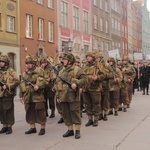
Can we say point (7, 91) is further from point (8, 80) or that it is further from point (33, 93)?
point (33, 93)

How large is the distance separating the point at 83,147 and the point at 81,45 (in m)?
30.5

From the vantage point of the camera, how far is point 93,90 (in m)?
8.23

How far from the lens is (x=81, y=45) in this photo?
3625 cm

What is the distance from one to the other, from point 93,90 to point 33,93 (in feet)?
5.38

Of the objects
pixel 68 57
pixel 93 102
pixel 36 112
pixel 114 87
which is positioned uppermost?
pixel 68 57

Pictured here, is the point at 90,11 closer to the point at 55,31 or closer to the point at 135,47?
the point at 55,31

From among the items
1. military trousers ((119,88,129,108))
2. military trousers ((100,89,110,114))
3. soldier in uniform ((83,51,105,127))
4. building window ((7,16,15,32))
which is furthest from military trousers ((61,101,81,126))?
building window ((7,16,15,32))

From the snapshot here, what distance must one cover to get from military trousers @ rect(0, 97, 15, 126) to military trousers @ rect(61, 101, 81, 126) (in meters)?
1.26

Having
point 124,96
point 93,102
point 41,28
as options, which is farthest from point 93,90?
point 41,28

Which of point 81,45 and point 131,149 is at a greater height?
point 81,45

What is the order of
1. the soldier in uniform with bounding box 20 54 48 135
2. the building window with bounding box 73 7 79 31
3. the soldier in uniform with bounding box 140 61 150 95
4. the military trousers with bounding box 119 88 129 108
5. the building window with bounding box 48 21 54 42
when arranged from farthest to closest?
the building window with bounding box 73 7 79 31
the building window with bounding box 48 21 54 42
the soldier in uniform with bounding box 140 61 150 95
the military trousers with bounding box 119 88 129 108
the soldier in uniform with bounding box 20 54 48 135

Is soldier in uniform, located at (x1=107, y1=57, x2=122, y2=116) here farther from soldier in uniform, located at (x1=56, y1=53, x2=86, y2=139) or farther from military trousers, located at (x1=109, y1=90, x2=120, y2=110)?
soldier in uniform, located at (x1=56, y1=53, x2=86, y2=139)

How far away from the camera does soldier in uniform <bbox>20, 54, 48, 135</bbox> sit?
7.22 meters

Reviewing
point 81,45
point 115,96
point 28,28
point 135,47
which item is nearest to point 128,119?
point 115,96
